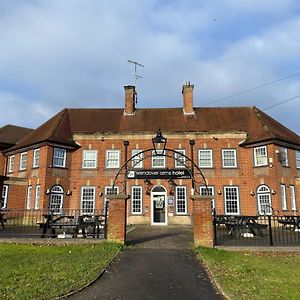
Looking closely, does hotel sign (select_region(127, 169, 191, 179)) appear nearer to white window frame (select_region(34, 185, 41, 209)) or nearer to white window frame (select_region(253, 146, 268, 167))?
white window frame (select_region(253, 146, 268, 167))

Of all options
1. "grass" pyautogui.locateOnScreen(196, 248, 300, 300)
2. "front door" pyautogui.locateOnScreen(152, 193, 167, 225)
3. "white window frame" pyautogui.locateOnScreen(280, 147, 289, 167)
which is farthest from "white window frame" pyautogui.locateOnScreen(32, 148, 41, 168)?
"white window frame" pyautogui.locateOnScreen(280, 147, 289, 167)

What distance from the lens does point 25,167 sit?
2730cm

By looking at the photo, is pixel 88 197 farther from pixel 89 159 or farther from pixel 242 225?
pixel 242 225

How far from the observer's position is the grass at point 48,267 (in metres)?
7.11

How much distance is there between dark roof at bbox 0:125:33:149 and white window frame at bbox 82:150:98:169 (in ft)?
28.0

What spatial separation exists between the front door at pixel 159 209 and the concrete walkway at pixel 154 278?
1332 centimetres

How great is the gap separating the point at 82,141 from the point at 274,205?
51.3 feet

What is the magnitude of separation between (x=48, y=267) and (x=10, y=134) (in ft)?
86.1

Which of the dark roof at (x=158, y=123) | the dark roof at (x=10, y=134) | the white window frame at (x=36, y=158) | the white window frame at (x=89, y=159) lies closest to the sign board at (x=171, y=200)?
the dark roof at (x=158, y=123)

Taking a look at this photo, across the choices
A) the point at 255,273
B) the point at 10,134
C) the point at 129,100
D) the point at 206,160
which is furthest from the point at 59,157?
the point at 255,273

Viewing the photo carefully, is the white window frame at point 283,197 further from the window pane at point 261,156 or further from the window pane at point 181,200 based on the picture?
the window pane at point 181,200

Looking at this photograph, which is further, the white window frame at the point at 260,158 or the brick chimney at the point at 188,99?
the brick chimney at the point at 188,99

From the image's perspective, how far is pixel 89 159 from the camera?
88.7 feet

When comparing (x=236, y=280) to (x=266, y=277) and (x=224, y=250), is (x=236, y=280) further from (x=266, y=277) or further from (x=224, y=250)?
(x=224, y=250)
